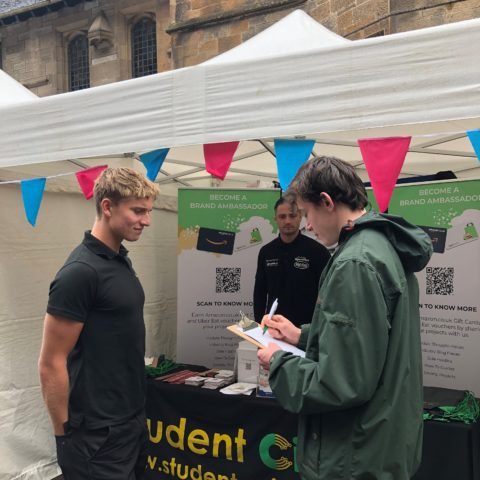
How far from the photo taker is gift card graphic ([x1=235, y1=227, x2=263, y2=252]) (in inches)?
166

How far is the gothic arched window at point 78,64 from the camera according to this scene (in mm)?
19281

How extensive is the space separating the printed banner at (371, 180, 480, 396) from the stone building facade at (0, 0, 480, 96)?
823cm

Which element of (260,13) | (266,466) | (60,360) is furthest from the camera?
(260,13)

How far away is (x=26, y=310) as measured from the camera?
3395mm

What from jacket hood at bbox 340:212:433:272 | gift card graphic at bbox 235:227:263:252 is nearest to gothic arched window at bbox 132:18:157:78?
gift card graphic at bbox 235:227:263:252

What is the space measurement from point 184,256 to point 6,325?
150 cm

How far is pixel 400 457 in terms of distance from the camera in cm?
125

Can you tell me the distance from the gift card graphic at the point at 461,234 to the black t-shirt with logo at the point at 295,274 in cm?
80

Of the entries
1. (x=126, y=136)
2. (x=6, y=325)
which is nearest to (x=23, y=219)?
(x=6, y=325)

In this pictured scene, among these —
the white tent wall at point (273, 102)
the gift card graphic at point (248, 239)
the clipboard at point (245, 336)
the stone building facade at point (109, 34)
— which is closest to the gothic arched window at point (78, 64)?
the stone building facade at point (109, 34)

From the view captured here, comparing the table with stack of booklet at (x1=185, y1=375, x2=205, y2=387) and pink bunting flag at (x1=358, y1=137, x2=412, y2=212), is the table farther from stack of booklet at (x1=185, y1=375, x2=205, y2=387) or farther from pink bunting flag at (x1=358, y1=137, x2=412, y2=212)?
pink bunting flag at (x1=358, y1=137, x2=412, y2=212)

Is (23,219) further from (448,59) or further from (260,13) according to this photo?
(260,13)

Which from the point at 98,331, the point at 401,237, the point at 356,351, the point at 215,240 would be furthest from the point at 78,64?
the point at 356,351

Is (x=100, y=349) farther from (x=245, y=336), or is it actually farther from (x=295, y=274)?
(x=295, y=274)
